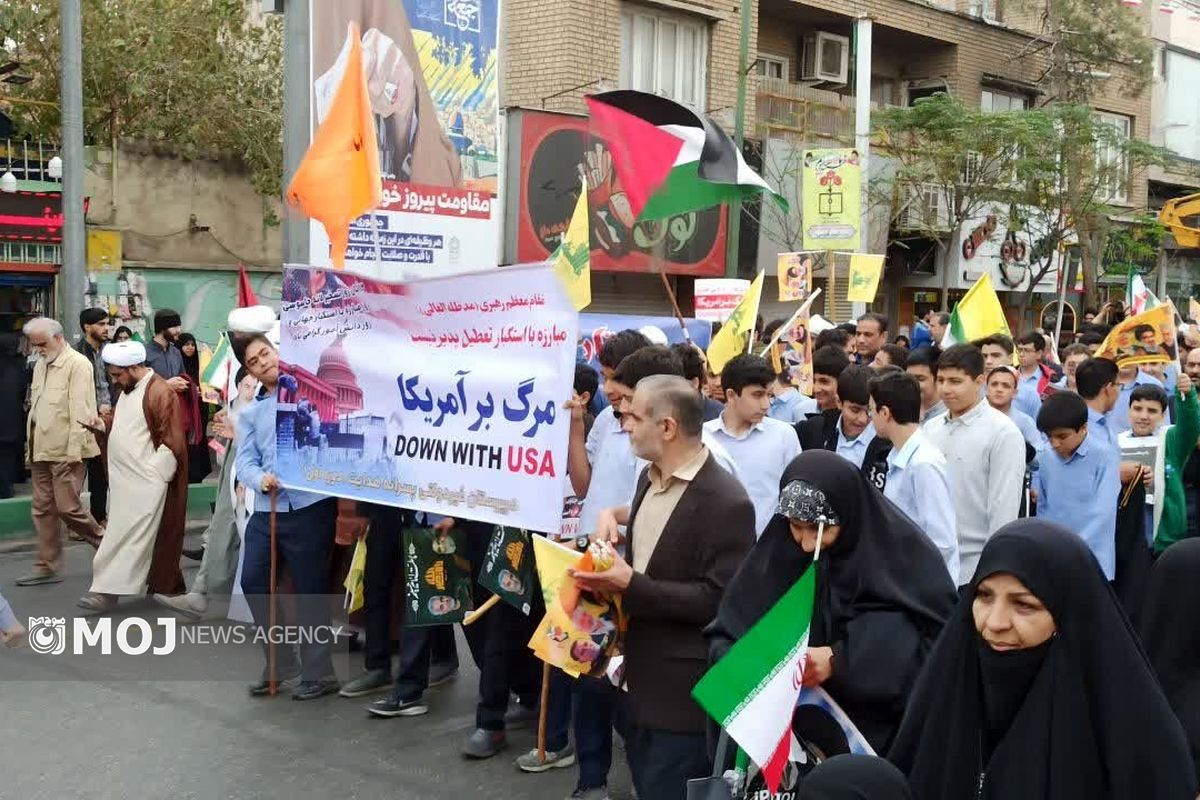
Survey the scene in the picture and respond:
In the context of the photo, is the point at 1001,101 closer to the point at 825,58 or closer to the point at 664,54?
the point at 825,58

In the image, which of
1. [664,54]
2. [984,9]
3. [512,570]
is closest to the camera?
[512,570]

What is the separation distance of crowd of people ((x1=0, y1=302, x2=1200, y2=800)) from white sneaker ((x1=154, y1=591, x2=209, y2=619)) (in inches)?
0.8

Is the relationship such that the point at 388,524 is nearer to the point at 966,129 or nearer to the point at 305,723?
the point at 305,723

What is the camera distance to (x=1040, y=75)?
2688 cm

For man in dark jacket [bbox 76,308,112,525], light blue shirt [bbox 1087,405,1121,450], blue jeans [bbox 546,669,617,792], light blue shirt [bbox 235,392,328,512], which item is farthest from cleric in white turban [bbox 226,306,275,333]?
light blue shirt [bbox 1087,405,1121,450]

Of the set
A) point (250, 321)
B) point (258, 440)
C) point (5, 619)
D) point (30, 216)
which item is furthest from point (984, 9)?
point (5, 619)

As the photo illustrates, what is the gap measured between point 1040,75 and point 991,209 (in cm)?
458

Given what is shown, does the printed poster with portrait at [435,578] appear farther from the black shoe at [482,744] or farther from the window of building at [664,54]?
the window of building at [664,54]

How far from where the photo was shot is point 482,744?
5.99m

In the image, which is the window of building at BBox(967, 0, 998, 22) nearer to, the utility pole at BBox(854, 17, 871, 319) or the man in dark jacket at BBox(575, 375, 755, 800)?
the utility pole at BBox(854, 17, 871, 319)

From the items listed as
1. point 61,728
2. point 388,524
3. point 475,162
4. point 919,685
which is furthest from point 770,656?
point 475,162

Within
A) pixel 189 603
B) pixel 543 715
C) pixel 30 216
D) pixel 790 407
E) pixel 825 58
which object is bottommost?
pixel 189 603

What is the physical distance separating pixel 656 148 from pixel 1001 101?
20.1 meters

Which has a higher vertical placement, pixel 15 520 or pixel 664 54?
pixel 664 54
